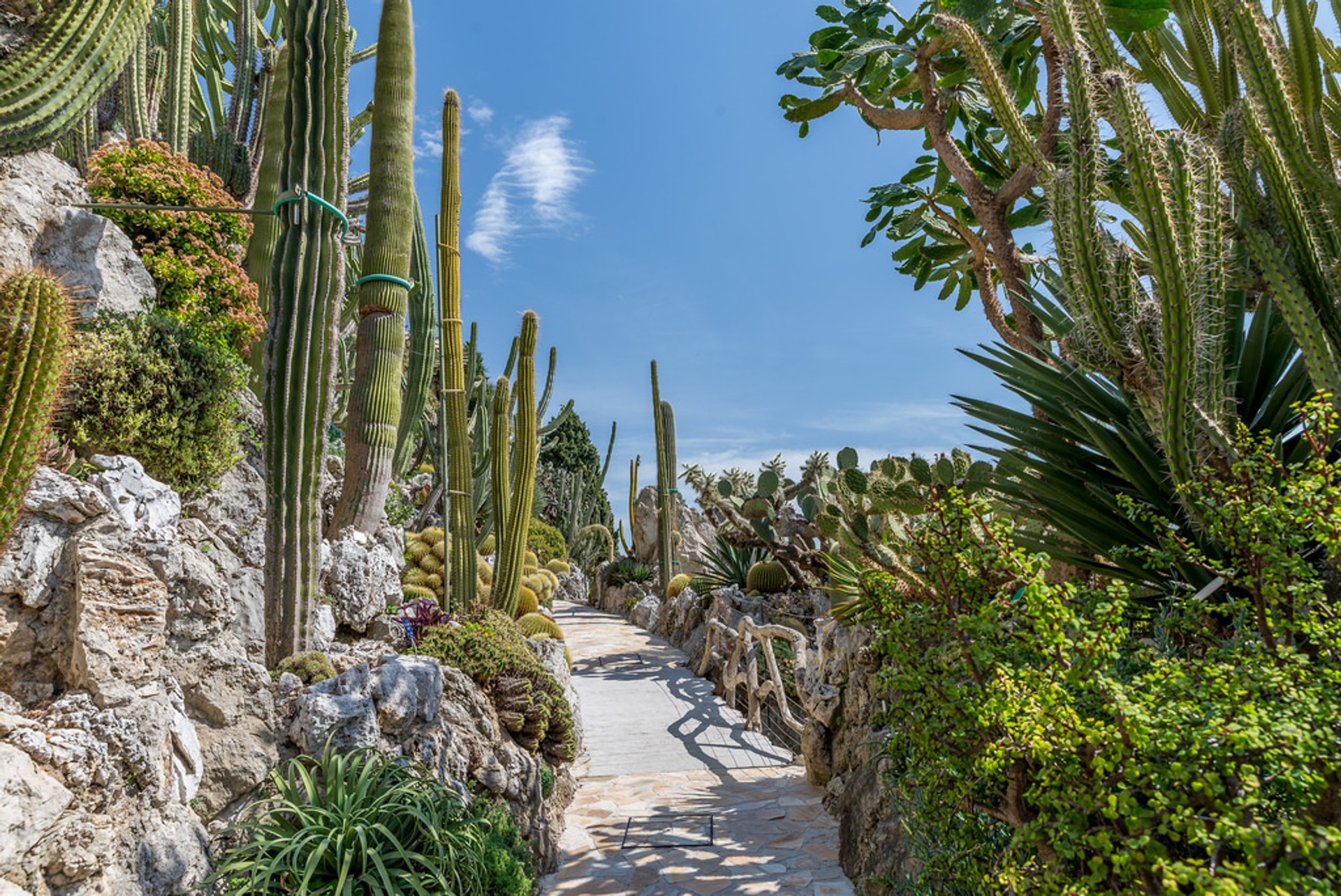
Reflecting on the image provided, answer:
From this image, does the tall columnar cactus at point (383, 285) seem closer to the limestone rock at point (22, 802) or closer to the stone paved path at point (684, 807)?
the stone paved path at point (684, 807)

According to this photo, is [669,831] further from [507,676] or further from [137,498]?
[137,498]

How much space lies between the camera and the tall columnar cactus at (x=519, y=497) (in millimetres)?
7410

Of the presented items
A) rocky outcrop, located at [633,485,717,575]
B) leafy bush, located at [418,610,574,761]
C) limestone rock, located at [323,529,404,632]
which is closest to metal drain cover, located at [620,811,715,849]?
leafy bush, located at [418,610,574,761]

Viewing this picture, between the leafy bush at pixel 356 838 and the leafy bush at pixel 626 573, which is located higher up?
the leafy bush at pixel 626 573

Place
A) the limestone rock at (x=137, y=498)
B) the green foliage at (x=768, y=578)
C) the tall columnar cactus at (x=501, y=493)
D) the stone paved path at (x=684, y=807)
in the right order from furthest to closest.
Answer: the green foliage at (x=768, y=578)
the tall columnar cactus at (x=501, y=493)
the stone paved path at (x=684, y=807)
the limestone rock at (x=137, y=498)

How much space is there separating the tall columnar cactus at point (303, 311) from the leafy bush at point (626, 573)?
47.6 ft

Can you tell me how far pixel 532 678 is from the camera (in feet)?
17.4

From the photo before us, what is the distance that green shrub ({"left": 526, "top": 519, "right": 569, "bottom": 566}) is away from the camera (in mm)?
18745

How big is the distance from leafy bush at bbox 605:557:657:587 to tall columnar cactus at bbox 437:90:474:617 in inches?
442

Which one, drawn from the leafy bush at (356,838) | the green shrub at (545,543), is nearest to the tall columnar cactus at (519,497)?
the leafy bush at (356,838)

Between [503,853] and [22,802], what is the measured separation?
1.90 metres

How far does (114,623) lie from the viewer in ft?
9.15

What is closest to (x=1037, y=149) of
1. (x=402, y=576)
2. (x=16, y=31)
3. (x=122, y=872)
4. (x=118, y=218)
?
(x=122, y=872)

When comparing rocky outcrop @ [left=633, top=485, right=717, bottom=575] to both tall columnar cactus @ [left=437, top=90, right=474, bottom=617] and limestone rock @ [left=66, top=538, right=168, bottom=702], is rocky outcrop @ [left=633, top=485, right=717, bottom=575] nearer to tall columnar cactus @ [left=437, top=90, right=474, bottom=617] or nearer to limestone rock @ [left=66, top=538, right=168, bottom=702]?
tall columnar cactus @ [left=437, top=90, right=474, bottom=617]
